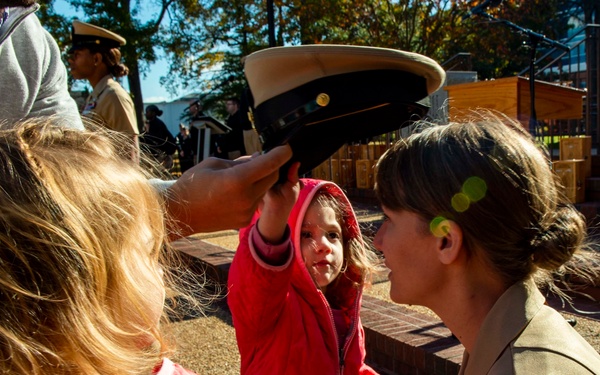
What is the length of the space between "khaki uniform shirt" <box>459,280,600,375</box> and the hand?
0.68m

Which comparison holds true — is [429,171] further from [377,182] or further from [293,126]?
[293,126]

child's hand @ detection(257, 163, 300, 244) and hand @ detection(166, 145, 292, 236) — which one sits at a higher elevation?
hand @ detection(166, 145, 292, 236)

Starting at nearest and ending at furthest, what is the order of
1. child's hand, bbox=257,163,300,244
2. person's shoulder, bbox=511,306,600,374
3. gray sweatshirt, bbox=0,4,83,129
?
person's shoulder, bbox=511,306,600,374 < gray sweatshirt, bbox=0,4,83,129 < child's hand, bbox=257,163,300,244

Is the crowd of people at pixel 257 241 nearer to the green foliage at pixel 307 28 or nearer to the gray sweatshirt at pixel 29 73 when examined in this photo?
the gray sweatshirt at pixel 29 73

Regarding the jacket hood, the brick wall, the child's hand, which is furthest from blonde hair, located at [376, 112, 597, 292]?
the brick wall

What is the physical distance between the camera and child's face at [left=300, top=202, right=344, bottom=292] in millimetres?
2807

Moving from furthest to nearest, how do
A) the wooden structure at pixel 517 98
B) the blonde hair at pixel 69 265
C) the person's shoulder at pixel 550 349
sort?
1. the wooden structure at pixel 517 98
2. the person's shoulder at pixel 550 349
3. the blonde hair at pixel 69 265

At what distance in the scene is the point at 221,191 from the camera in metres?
1.70

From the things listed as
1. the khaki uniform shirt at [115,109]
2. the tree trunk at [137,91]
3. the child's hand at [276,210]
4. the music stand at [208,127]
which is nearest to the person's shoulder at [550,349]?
the child's hand at [276,210]

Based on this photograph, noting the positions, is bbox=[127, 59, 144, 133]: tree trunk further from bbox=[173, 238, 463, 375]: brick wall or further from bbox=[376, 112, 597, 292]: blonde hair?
bbox=[376, 112, 597, 292]: blonde hair

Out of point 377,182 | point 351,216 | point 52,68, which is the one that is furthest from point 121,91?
point 377,182

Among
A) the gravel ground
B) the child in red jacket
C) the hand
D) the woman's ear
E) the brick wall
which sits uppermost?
the hand

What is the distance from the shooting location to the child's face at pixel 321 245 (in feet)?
9.21

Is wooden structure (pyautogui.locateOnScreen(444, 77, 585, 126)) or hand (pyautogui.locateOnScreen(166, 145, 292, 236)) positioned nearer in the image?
hand (pyautogui.locateOnScreen(166, 145, 292, 236))
